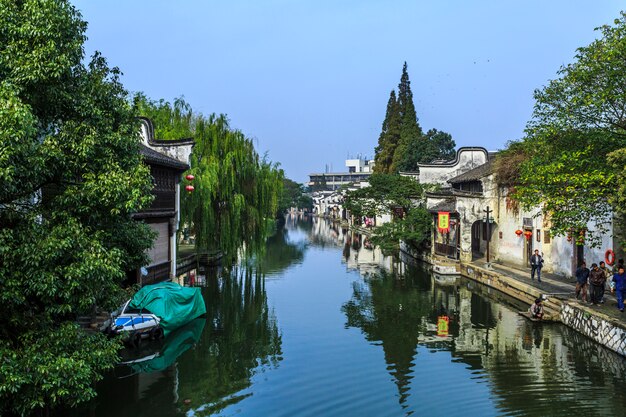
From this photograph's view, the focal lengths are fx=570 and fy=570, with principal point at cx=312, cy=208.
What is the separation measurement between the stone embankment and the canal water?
1.12ft

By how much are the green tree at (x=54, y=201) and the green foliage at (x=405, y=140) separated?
55569mm

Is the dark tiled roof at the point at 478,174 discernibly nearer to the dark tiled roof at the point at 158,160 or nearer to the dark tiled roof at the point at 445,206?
the dark tiled roof at the point at 445,206

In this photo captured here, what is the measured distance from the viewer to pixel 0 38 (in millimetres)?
7812

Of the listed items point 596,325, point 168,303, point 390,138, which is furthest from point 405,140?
point 168,303

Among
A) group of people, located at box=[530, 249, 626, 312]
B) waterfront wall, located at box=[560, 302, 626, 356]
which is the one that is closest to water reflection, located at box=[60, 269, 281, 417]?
waterfront wall, located at box=[560, 302, 626, 356]

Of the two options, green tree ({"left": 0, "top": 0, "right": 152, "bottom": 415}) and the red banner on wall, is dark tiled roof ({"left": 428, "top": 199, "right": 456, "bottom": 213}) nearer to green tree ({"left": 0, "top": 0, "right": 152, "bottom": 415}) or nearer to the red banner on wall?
the red banner on wall

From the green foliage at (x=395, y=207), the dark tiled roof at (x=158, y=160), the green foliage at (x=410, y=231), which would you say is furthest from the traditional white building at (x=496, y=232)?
the dark tiled roof at (x=158, y=160)

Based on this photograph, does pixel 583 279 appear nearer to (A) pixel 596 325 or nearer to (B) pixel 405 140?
(A) pixel 596 325

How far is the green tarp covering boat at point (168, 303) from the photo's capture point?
53.7ft

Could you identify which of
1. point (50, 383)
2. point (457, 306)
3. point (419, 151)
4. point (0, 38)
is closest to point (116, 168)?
point (0, 38)

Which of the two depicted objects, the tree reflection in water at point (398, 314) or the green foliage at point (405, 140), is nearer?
the tree reflection in water at point (398, 314)

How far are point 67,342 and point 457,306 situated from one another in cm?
1689

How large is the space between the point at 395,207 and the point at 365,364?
95.0 ft

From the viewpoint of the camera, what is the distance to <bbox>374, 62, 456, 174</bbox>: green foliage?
63375 millimetres
